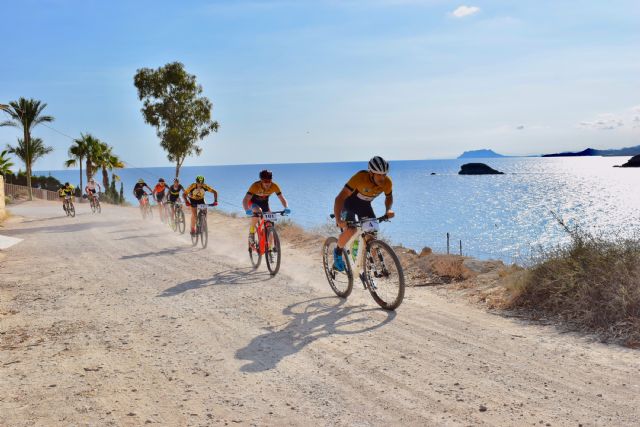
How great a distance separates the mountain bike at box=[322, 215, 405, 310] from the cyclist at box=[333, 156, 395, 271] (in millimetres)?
112

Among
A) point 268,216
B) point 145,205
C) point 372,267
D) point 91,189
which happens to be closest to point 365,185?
point 372,267

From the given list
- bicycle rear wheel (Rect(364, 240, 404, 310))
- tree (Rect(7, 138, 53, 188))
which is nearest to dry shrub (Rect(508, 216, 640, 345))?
bicycle rear wheel (Rect(364, 240, 404, 310))

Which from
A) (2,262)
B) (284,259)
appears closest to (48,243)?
(2,262)

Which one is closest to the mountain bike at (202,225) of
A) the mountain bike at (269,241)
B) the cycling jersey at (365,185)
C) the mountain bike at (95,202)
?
the mountain bike at (269,241)

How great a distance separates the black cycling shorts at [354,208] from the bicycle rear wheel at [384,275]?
1.56ft

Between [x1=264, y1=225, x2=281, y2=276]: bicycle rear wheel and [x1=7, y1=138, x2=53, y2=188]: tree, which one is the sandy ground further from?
[x1=7, y1=138, x2=53, y2=188]: tree

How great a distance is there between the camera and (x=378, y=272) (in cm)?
790

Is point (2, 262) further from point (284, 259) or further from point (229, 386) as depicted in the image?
point (229, 386)

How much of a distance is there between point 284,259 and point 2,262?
704 cm

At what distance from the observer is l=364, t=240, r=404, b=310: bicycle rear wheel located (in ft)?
24.7

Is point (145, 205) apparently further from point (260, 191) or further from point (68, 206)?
point (260, 191)

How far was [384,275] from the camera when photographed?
7.80 meters

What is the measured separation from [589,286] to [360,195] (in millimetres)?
3365

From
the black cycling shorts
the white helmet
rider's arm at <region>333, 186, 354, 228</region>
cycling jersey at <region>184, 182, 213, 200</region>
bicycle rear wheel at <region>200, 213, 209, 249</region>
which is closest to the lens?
the white helmet
